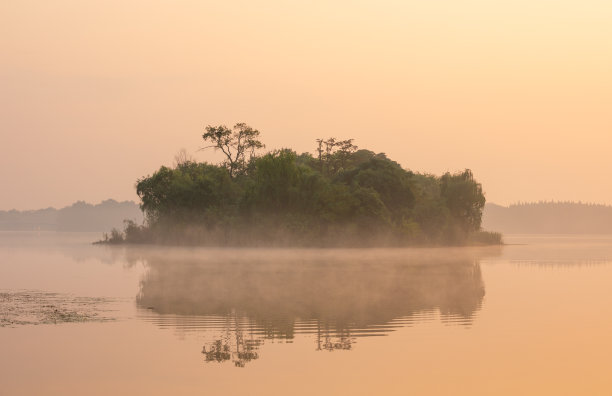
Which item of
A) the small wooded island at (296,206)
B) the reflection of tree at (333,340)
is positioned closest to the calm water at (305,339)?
the reflection of tree at (333,340)

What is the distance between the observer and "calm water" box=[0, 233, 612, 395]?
11414 millimetres

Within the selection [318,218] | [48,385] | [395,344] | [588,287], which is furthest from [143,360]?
[318,218]

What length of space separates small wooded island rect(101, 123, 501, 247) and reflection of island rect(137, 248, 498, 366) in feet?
128

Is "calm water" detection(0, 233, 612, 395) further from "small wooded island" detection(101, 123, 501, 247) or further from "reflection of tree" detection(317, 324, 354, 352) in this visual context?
"small wooded island" detection(101, 123, 501, 247)

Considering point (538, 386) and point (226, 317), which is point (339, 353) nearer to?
point (538, 386)

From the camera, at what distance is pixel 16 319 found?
A: 59.7ft

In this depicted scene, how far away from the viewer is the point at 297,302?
21.8 metres

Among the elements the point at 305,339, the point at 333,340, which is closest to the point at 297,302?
the point at 305,339

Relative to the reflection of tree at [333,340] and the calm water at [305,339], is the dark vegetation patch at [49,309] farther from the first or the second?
the reflection of tree at [333,340]

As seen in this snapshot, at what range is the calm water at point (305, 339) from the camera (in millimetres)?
11414

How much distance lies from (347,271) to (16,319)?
21232mm

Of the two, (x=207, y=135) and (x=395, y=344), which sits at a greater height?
(x=207, y=135)

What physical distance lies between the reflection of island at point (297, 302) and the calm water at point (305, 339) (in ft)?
0.19

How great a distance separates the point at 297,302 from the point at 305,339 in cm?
673
